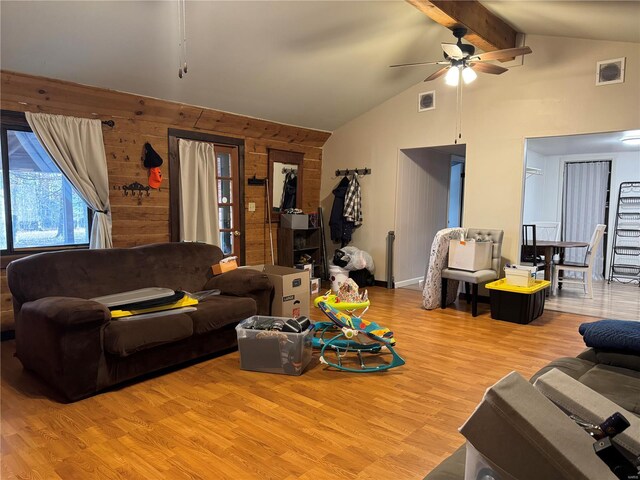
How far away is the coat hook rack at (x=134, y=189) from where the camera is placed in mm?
4435

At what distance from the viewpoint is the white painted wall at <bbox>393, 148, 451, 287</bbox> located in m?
6.28

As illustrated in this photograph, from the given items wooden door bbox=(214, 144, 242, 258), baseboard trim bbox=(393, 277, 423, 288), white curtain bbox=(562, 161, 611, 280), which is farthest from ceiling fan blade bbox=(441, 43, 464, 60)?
white curtain bbox=(562, 161, 611, 280)

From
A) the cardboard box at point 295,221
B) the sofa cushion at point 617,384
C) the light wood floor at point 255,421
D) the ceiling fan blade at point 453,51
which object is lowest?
the light wood floor at point 255,421

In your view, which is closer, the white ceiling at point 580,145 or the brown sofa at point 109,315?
the brown sofa at point 109,315

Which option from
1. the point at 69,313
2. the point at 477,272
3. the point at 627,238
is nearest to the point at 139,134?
the point at 69,313

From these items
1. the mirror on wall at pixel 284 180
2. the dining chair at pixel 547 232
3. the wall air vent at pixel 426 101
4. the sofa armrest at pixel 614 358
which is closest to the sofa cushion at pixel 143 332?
the sofa armrest at pixel 614 358

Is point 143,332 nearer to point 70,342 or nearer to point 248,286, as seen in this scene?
point 70,342

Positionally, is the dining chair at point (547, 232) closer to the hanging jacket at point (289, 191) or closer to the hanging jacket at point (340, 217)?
the hanging jacket at point (340, 217)

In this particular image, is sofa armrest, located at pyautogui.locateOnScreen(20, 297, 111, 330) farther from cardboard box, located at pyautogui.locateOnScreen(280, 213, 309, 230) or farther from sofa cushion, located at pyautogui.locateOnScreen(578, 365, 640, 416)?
cardboard box, located at pyautogui.locateOnScreen(280, 213, 309, 230)

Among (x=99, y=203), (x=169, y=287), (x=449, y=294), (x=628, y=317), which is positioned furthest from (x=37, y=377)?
(x=628, y=317)

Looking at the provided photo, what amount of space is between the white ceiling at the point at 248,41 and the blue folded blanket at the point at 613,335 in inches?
103

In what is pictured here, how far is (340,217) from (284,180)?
1.04 m

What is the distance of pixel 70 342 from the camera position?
266 centimetres

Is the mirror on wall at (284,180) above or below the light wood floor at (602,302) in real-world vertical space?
above
